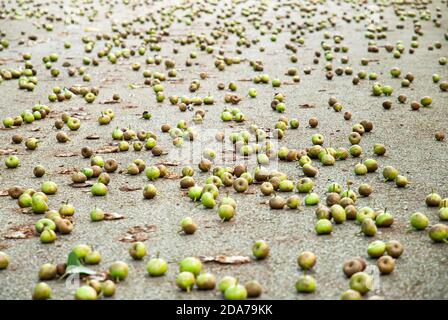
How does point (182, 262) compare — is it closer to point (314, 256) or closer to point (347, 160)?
point (314, 256)

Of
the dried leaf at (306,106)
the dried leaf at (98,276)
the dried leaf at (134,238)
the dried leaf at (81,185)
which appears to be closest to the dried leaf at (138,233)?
the dried leaf at (134,238)

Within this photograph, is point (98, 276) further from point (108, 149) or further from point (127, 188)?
point (108, 149)

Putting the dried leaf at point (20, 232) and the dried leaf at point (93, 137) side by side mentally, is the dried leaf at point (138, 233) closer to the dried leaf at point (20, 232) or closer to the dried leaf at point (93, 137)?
the dried leaf at point (20, 232)

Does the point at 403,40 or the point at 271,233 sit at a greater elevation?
the point at 271,233

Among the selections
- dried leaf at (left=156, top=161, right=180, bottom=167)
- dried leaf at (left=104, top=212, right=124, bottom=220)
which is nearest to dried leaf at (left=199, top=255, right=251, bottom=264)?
dried leaf at (left=104, top=212, right=124, bottom=220)

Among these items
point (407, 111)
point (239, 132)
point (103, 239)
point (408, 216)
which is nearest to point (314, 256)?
point (408, 216)

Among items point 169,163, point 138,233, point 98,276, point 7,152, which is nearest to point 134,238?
point 138,233

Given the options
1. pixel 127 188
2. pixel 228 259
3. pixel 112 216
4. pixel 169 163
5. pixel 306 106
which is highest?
pixel 228 259

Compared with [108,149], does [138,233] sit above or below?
above
